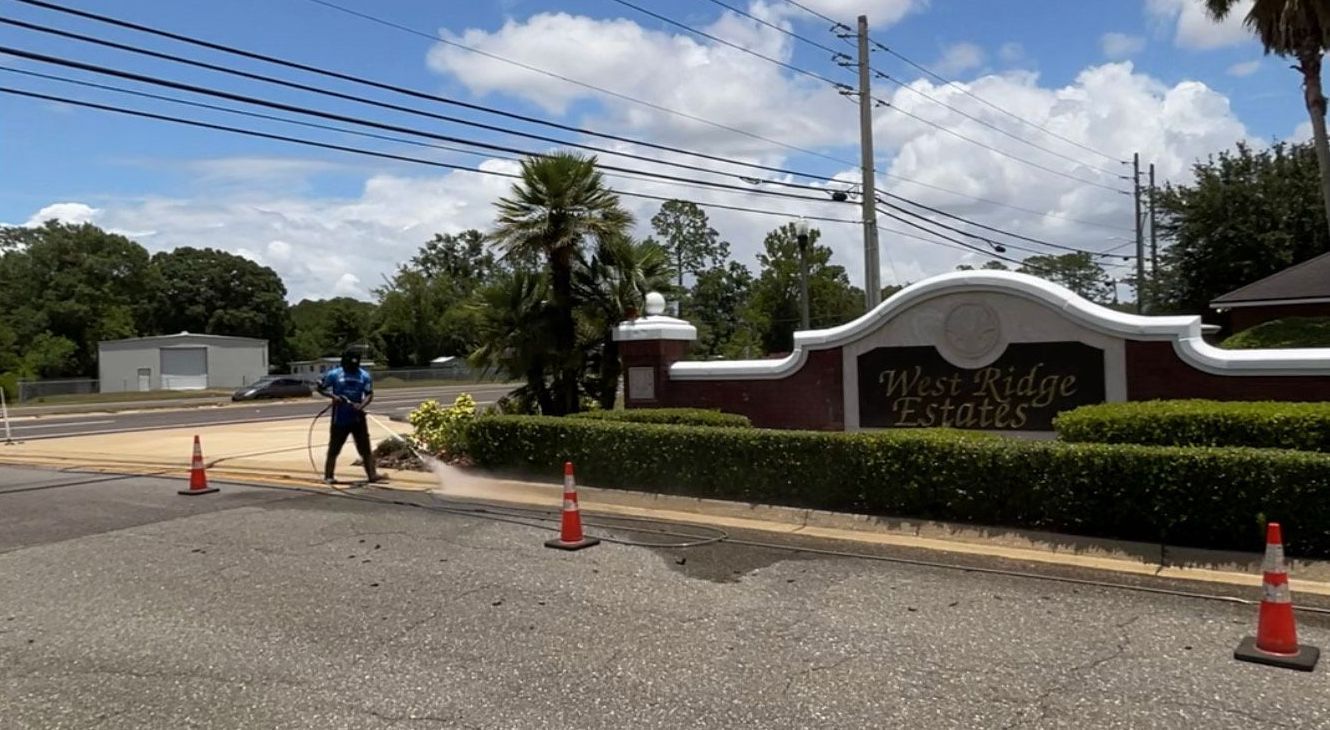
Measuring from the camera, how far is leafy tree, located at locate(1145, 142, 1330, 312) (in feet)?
112

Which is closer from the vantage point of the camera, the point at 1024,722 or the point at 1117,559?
the point at 1024,722

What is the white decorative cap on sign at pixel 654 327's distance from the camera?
45.2ft

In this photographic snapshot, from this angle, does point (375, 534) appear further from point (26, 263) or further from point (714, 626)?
point (26, 263)

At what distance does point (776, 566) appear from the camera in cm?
733

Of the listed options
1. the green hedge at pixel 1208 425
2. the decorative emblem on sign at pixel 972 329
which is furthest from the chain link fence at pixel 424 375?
the green hedge at pixel 1208 425

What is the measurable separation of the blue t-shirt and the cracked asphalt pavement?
3624mm

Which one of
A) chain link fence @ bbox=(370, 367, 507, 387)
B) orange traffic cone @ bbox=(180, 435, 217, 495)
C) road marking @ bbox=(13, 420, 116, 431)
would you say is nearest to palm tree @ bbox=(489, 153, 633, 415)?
orange traffic cone @ bbox=(180, 435, 217, 495)

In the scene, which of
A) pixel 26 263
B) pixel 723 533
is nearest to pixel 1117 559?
pixel 723 533

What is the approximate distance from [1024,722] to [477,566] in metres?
4.34

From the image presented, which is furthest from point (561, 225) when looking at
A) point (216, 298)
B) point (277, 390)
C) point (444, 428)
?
point (216, 298)

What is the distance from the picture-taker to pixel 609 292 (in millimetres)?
14945

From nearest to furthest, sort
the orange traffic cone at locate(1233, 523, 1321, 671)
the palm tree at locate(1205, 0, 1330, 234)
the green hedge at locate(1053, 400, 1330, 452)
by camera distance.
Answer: the orange traffic cone at locate(1233, 523, 1321, 671) → the green hedge at locate(1053, 400, 1330, 452) → the palm tree at locate(1205, 0, 1330, 234)

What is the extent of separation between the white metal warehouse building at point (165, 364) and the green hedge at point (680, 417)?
59.9 m

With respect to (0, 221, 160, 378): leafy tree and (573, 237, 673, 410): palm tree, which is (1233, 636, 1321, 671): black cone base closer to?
(573, 237, 673, 410): palm tree
